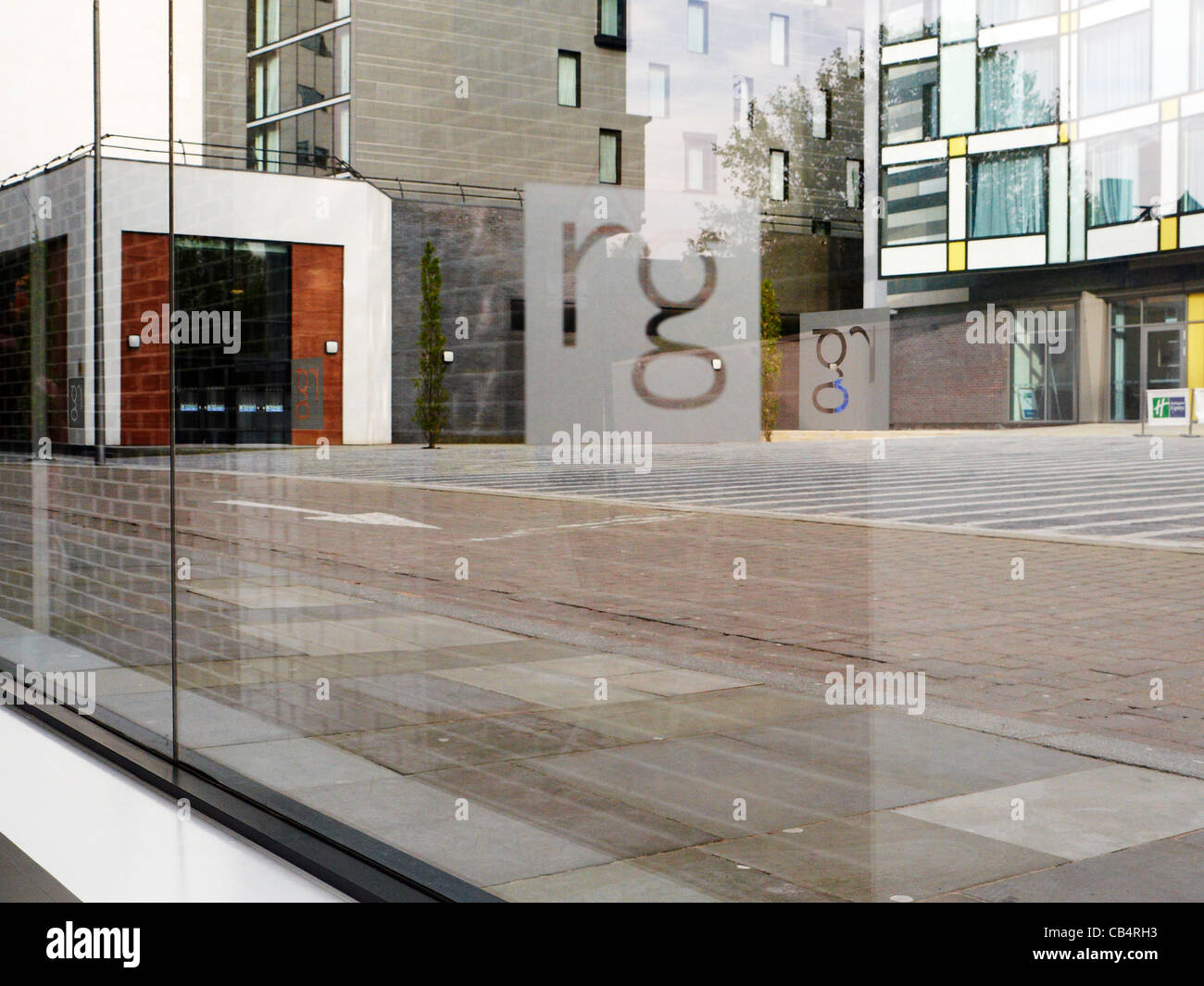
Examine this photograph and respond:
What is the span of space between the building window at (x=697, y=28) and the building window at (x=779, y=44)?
0.12 metres

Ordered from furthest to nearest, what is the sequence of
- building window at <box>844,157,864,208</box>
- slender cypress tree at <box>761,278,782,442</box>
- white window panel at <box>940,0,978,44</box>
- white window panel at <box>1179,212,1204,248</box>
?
white window panel at <box>1179,212,1204,248</box> → white window panel at <box>940,0,978,44</box> → slender cypress tree at <box>761,278,782,442</box> → building window at <box>844,157,864,208</box>

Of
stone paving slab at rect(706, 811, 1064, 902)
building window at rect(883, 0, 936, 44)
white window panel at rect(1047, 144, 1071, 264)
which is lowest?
stone paving slab at rect(706, 811, 1064, 902)

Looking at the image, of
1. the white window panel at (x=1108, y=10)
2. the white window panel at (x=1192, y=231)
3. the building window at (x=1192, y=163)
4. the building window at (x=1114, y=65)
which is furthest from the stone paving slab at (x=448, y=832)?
the white window panel at (x=1192, y=231)

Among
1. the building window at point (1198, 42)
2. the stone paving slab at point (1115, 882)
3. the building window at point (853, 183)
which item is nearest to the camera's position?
the stone paving slab at point (1115, 882)

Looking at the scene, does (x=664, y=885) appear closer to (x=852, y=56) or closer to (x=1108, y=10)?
(x=852, y=56)

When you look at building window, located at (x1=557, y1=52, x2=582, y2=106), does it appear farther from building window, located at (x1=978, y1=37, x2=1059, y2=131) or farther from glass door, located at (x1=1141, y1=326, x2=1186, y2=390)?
glass door, located at (x1=1141, y1=326, x2=1186, y2=390)

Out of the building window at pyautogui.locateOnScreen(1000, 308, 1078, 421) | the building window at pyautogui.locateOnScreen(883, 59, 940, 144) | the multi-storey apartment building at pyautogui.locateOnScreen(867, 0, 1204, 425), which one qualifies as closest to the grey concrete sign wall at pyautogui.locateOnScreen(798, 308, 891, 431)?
the multi-storey apartment building at pyautogui.locateOnScreen(867, 0, 1204, 425)

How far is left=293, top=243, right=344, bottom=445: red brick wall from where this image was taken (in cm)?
251

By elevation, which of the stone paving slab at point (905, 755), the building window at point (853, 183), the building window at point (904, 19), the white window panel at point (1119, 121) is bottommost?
the stone paving slab at point (905, 755)

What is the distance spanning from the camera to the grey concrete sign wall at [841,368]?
3.62 metres

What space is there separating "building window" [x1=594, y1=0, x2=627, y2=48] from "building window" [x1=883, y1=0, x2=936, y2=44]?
0.74 meters

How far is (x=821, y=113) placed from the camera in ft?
7.47

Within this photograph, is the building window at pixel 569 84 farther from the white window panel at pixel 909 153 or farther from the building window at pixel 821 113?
the white window panel at pixel 909 153

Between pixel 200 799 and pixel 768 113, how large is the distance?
1.72m
